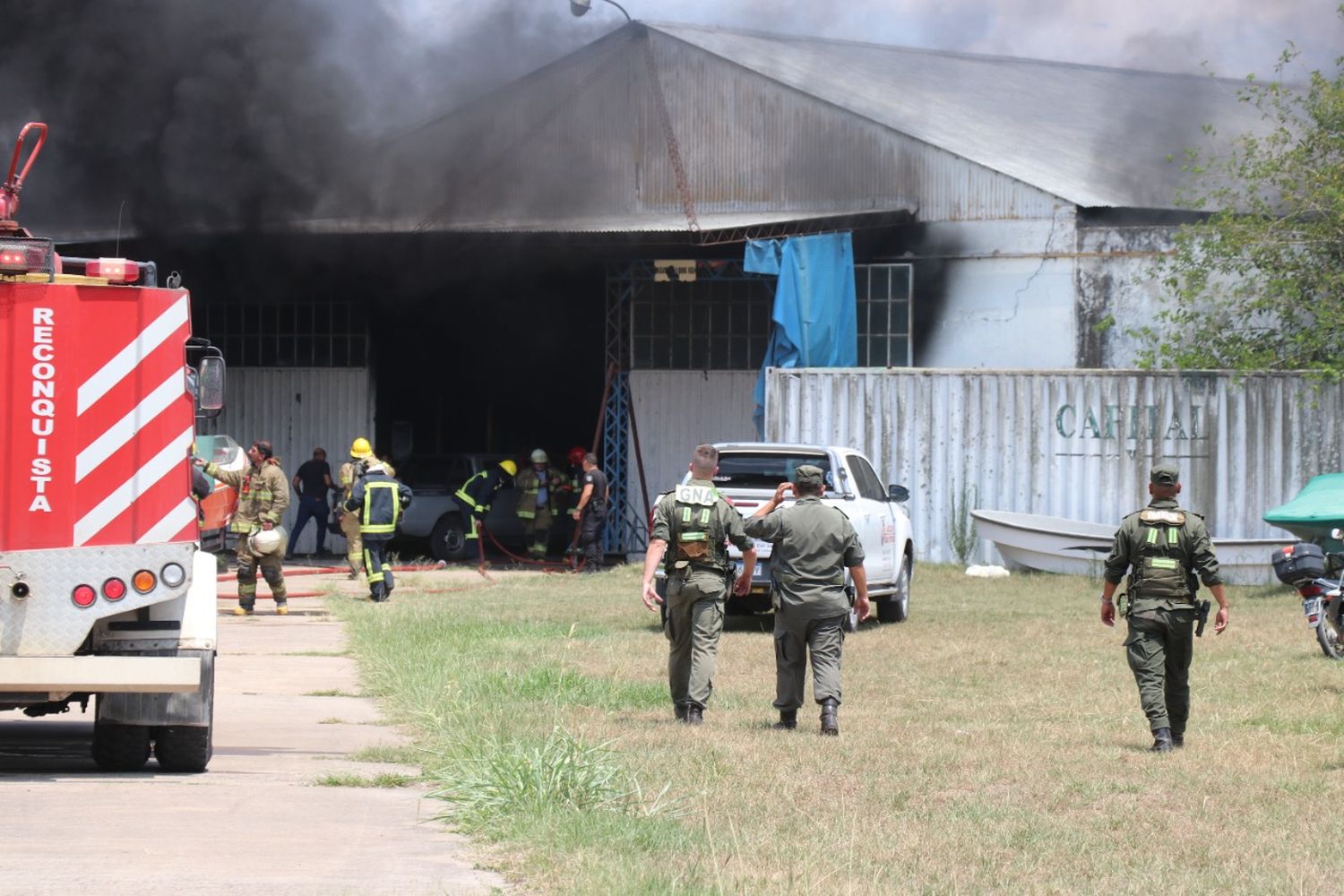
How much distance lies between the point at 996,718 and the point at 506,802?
432 centimetres

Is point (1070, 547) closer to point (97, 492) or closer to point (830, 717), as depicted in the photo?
point (830, 717)

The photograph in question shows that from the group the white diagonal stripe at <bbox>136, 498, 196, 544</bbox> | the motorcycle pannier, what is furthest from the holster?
the motorcycle pannier

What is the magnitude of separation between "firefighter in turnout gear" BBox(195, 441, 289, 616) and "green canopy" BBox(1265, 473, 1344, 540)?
1048cm

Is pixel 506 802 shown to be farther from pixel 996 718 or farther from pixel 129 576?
pixel 996 718

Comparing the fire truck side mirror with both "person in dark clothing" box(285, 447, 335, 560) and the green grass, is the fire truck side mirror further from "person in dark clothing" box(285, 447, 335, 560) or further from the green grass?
"person in dark clothing" box(285, 447, 335, 560)

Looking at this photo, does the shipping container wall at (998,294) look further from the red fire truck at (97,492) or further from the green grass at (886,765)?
the red fire truck at (97,492)

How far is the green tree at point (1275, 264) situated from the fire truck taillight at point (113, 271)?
54.2 ft

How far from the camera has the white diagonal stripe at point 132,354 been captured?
313 inches

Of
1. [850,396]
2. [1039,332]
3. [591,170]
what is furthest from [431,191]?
[1039,332]

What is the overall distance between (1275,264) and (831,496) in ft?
30.8

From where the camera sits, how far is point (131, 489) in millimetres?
7965

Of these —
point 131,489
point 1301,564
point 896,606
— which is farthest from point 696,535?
point 896,606

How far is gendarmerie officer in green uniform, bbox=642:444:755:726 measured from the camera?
10094 mm

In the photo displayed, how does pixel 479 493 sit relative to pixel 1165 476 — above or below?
below
